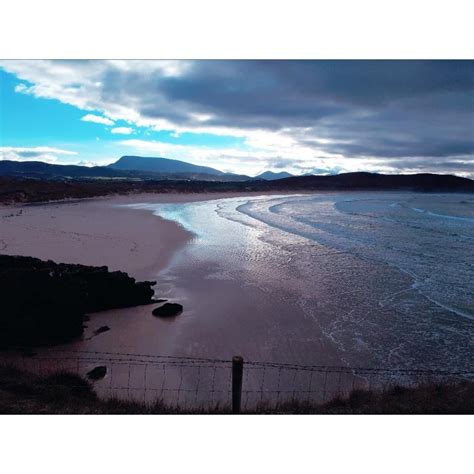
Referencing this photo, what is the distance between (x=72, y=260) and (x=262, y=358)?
336 inches

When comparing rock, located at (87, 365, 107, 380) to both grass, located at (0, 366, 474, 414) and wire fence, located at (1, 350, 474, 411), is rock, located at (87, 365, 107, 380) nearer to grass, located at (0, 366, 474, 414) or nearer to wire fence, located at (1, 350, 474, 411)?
wire fence, located at (1, 350, 474, 411)

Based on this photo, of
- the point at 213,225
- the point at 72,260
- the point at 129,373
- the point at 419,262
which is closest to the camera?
the point at 129,373

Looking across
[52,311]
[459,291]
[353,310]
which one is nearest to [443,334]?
[353,310]

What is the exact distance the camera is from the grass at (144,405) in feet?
16.8

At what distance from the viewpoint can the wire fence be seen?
5828 mm

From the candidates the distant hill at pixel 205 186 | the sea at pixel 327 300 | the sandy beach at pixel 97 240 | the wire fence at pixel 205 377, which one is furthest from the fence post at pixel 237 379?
the distant hill at pixel 205 186

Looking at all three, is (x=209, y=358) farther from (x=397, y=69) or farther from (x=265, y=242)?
(x=265, y=242)

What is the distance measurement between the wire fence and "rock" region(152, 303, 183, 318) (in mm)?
1878

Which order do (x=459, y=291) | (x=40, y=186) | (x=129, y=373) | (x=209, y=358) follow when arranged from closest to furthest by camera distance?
1. (x=129, y=373)
2. (x=209, y=358)
3. (x=459, y=291)
4. (x=40, y=186)

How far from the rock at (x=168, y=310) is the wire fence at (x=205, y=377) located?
6.16 feet

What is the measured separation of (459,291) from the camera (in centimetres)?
1112

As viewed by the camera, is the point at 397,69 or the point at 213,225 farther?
the point at 213,225

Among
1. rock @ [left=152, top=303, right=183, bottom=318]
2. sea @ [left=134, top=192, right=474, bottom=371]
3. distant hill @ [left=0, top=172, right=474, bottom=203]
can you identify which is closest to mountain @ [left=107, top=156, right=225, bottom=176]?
distant hill @ [left=0, top=172, right=474, bottom=203]

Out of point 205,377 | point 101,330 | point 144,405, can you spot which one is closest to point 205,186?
point 101,330
